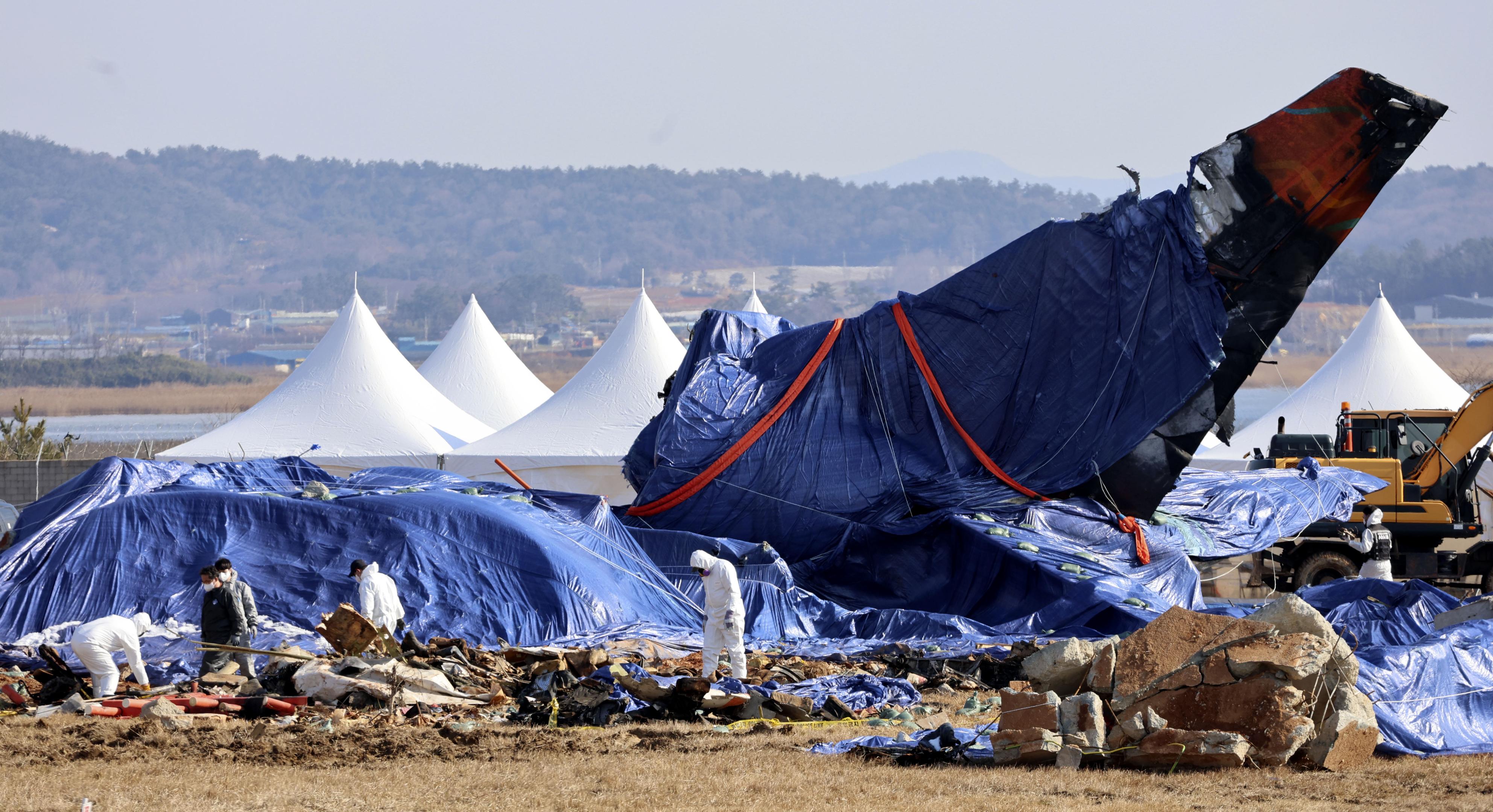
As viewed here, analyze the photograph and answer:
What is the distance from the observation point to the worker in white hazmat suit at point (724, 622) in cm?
1016

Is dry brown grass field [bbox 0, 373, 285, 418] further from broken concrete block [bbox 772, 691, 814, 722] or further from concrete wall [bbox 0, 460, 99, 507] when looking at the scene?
broken concrete block [bbox 772, 691, 814, 722]

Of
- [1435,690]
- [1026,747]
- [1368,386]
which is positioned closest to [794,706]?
[1026,747]

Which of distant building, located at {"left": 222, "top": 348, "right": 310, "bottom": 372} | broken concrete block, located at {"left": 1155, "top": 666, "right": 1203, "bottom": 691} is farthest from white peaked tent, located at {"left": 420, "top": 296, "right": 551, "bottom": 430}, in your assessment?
distant building, located at {"left": 222, "top": 348, "right": 310, "bottom": 372}

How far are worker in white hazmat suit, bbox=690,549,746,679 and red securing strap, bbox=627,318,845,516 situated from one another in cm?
452

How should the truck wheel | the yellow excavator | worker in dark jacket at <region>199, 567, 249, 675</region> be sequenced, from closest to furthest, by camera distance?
worker in dark jacket at <region>199, 567, 249, 675</region>
the truck wheel
the yellow excavator

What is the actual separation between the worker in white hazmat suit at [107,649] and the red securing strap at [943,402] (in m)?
7.64

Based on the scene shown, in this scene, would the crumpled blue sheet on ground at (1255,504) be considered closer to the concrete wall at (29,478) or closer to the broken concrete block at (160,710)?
the broken concrete block at (160,710)

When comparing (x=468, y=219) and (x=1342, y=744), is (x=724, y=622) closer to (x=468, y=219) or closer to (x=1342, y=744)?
(x=1342, y=744)

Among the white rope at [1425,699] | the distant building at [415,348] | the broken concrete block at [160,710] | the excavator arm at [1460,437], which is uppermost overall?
the distant building at [415,348]

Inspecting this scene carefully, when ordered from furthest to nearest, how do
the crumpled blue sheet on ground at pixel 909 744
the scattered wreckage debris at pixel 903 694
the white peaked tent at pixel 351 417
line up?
the white peaked tent at pixel 351 417, the crumpled blue sheet on ground at pixel 909 744, the scattered wreckage debris at pixel 903 694

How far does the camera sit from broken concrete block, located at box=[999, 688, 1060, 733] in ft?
25.6

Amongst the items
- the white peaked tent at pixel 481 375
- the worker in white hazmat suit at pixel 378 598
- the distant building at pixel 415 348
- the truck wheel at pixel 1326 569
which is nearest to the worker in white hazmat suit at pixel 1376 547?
the truck wheel at pixel 1326 569

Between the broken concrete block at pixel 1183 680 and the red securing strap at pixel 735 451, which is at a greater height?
the red securing strap at pixel 735 451

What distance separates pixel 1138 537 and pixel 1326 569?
3.02 m
